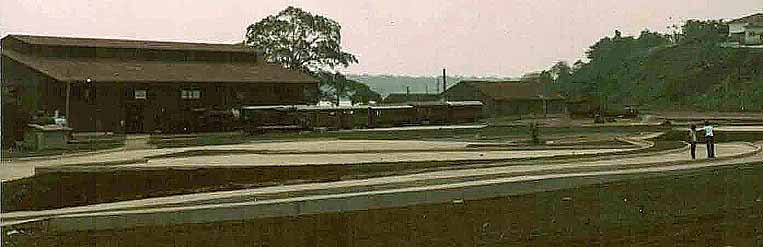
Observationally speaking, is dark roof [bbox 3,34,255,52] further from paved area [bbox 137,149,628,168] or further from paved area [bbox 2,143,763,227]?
paved area [bbox 2,143,763,227]

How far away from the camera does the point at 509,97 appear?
63594 mm

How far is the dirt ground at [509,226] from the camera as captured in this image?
962 centimetres

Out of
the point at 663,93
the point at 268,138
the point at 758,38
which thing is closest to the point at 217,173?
the point at 268,138

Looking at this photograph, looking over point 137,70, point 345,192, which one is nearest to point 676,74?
point 137,70

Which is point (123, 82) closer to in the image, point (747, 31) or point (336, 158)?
point (336, 158)

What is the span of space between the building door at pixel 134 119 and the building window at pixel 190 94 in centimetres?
220

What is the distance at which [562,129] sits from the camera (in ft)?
125

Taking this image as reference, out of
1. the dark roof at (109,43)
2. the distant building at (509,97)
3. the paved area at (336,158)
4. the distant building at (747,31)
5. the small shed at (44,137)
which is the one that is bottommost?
the paved area at (336,158)

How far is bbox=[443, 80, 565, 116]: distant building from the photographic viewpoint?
63231 millimetres

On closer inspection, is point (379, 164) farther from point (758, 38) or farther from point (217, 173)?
point (758, 38)

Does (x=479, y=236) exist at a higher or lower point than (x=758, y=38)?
lower

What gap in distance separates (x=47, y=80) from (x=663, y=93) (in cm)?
3698

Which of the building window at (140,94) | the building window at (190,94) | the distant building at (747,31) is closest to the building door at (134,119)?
the building window at (140,94)

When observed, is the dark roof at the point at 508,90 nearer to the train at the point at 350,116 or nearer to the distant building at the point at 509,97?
the distant building at the point at 509,97
